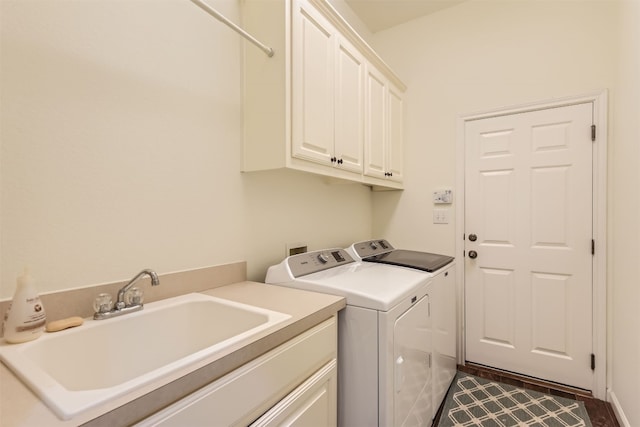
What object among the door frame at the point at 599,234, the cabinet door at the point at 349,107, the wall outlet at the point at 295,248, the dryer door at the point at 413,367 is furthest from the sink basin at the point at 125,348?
the door frame at the point at 599,234

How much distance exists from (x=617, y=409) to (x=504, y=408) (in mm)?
635

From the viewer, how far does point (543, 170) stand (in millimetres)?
2223

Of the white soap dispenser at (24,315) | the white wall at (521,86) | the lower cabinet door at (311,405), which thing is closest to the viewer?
the white soap dispenser at (24,315)

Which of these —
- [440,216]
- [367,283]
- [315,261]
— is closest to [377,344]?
[367,283]

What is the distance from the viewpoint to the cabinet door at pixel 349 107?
5.85ft

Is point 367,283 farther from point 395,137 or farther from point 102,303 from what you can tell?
point 395,137

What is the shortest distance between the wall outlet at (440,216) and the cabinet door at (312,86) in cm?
134

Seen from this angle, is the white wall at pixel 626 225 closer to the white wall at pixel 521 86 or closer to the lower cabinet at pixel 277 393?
the white wall at pixel 521 86

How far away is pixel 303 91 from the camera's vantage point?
1.50 meters

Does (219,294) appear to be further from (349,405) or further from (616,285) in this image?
(616,285)

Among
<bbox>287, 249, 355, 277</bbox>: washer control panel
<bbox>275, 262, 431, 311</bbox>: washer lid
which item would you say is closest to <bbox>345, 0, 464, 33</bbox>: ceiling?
<bbox>287, 249, 355, 277</bbox>: washer control panel

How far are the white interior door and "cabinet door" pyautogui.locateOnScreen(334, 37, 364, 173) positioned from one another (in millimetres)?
1068

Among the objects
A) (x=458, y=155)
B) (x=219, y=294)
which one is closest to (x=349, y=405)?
(x=219, y=294)

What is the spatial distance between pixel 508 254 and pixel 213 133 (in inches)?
88.7
